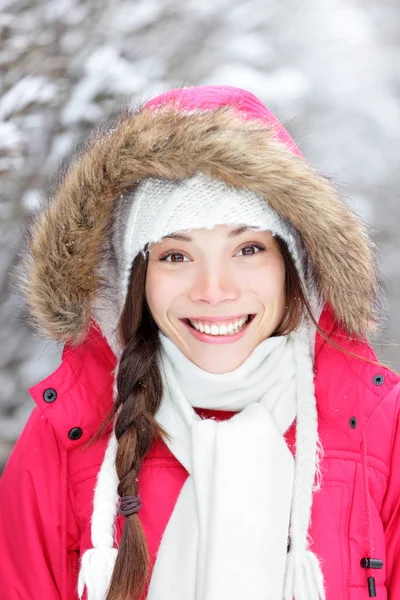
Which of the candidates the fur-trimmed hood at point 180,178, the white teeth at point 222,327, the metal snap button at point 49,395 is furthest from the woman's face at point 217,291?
the metal snap button at point 49,395

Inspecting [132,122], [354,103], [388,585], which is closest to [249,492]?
[388,585]

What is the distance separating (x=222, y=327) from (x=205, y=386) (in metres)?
0.17

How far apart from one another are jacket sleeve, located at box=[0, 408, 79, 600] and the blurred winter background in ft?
3.11

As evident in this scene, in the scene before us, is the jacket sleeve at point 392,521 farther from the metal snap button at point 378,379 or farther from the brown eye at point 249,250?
the brown eye at point 249,250

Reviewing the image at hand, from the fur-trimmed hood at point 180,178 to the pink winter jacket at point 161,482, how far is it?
0.16 m

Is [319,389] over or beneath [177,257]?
beneath

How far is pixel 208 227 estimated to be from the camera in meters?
1.89

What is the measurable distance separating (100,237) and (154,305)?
9.5 inches

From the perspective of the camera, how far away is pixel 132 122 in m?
1.97

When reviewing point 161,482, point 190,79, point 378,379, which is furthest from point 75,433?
point 190,79

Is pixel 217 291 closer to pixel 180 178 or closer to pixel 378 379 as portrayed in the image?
pixel 180 178

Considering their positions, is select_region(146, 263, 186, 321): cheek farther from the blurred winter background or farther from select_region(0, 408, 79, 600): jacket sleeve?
the blurred winter background

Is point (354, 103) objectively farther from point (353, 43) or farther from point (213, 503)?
point (213, 503)

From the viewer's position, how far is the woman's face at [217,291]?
194cm
